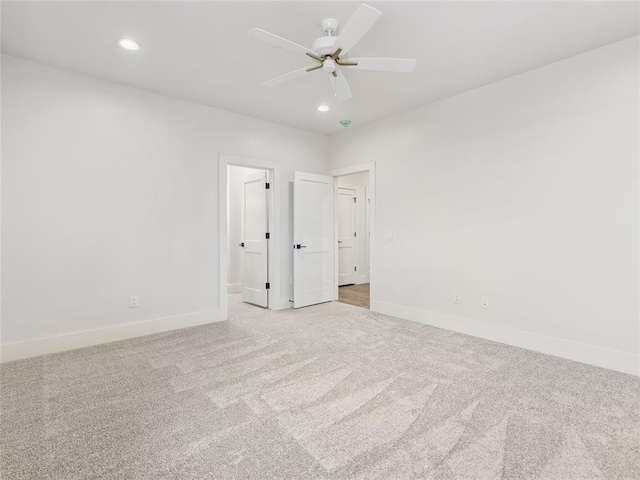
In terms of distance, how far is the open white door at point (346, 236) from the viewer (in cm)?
677

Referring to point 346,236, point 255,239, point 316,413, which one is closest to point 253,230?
point 255,239

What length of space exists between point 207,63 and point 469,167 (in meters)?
2.86

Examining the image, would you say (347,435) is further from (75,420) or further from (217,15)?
(217,15)

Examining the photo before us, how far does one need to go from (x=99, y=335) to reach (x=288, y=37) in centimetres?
331

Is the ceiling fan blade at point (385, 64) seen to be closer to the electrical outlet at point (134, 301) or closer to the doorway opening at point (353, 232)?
the electrical outlet at point (134, 301)

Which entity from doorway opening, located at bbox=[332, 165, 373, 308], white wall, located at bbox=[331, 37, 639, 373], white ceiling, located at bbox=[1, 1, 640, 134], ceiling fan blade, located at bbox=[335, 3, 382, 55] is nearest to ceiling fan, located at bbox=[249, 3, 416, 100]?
ceiling fan blade, located at bbox=[335, 3, 382, 55]

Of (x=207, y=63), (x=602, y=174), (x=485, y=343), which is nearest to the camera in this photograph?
(x=602, y=174)

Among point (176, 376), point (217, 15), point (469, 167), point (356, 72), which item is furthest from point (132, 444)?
point (469, 167)

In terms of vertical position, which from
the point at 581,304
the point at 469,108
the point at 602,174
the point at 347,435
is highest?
the point at 469,108

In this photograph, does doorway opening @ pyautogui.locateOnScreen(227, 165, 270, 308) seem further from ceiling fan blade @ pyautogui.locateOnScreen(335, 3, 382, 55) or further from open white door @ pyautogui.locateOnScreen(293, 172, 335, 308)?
ceiling fan blade @ pyautogui.locateOnScreen(335, 3, 382, 55)

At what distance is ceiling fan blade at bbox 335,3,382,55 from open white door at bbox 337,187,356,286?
4.63 m

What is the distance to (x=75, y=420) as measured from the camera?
194 cm

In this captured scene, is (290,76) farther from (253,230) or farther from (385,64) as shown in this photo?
(253,230)

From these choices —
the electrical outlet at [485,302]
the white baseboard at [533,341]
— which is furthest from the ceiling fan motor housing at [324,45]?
the white baseboard at [533,341]
